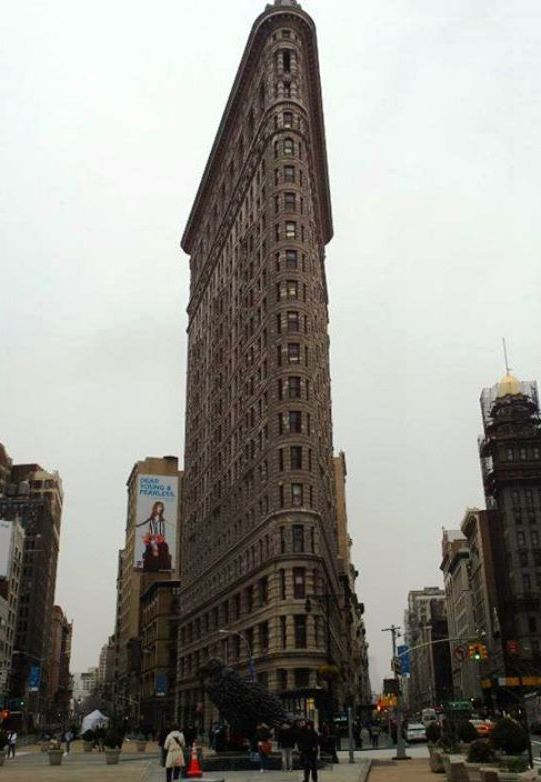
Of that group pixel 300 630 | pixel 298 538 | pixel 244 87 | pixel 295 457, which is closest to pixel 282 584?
pixel 300 630

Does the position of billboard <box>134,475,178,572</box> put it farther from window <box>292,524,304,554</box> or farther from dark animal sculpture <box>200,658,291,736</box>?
dark animal sculpture <box>200,658,291,736</box>

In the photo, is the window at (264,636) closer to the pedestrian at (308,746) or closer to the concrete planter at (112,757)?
the concrete planter at (112,757)

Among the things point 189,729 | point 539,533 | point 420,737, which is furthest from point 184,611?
point 189,729

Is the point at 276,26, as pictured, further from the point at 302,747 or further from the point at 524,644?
the point at 524,644

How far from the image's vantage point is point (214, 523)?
9619 centimetres

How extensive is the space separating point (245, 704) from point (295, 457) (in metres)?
37.2

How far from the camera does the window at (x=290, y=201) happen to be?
83500 mm

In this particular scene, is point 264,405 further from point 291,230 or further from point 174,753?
point 174,753

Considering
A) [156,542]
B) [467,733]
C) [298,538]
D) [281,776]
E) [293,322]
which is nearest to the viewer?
[281,776]

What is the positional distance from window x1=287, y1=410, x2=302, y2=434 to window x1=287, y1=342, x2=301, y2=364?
5.29 m

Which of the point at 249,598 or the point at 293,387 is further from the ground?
the point at 293,387

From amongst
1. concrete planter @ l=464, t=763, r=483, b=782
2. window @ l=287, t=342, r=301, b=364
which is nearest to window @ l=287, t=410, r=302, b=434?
window @ l=287, t=342, r=301, b=364

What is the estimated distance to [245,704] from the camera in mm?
36594

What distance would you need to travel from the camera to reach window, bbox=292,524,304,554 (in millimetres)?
69562
